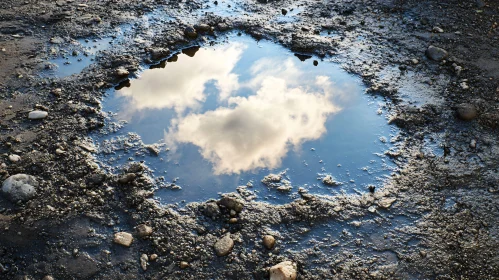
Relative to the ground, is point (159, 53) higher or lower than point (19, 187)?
higher

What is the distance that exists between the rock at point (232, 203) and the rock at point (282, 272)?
0.59 metres

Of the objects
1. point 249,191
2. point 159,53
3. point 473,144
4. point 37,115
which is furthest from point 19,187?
point 473,144

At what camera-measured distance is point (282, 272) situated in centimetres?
296

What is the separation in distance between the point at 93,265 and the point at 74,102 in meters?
1.98

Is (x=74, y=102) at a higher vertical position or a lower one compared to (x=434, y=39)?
lower

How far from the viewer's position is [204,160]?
3980mm

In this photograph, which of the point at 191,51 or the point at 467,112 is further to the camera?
the point at 191,51

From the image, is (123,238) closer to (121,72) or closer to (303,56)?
(121,72)

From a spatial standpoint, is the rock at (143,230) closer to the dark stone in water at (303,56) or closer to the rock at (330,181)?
the rock at (330,181)

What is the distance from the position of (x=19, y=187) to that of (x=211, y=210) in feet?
5.04

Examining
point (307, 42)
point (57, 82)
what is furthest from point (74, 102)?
point (307, 42)

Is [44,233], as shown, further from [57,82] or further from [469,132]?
[469,132]

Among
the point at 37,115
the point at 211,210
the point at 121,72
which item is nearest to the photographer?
the point at 211,210

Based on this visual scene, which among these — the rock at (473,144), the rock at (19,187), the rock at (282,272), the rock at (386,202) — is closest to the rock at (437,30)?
the rock at (473,144)
